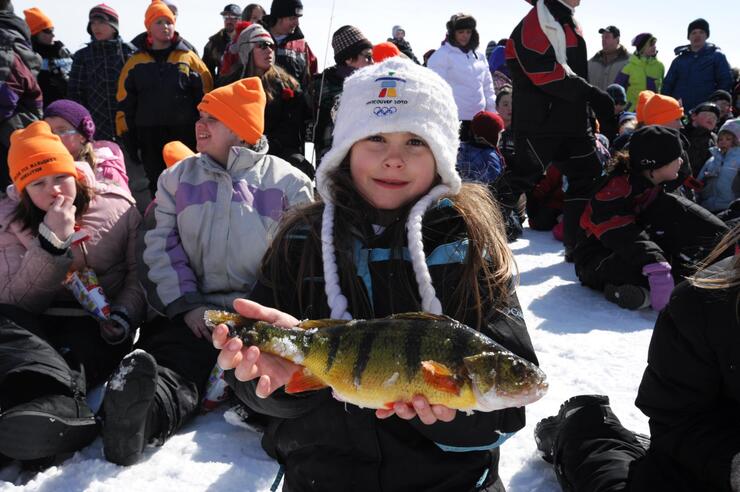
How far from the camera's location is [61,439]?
280 centimetres

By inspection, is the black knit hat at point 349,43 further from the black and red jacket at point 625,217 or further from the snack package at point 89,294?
the snack package at point 89,294

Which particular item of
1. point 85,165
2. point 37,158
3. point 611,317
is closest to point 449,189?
point 37,158

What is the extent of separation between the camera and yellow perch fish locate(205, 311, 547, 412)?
4.47 ft

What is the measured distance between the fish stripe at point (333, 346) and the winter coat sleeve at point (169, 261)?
7.14 ft

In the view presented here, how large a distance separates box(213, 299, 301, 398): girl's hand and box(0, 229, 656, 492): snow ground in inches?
53.3

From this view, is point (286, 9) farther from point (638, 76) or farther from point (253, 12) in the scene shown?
point (638, 76)

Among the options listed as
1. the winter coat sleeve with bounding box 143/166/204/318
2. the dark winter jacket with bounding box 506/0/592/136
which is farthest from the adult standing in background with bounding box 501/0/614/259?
the winter coat sleeve with bounding box 143/166/204/318

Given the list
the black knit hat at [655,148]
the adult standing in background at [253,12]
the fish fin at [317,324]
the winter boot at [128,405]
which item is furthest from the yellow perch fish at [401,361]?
the adult standing in background at [253,12]

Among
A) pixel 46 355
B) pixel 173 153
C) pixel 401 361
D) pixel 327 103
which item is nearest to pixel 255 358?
pixel 401 361

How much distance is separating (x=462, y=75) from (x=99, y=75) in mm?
4459

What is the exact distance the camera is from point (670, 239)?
17.1 ft

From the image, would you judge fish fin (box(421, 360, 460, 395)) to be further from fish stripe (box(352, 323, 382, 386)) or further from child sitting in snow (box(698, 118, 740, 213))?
child sitting in snow (box(698, 118, 740, 213))

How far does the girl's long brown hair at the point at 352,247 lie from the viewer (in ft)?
6.11

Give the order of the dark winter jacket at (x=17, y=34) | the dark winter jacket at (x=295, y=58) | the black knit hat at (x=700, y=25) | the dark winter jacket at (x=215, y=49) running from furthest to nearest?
the black knit hat at (x=700, y=25), the dark winter jacket at (x=215, y=49), the dark winter jacket at (x=295, y=58), the dark winter jacket at (x=17, y=34)
